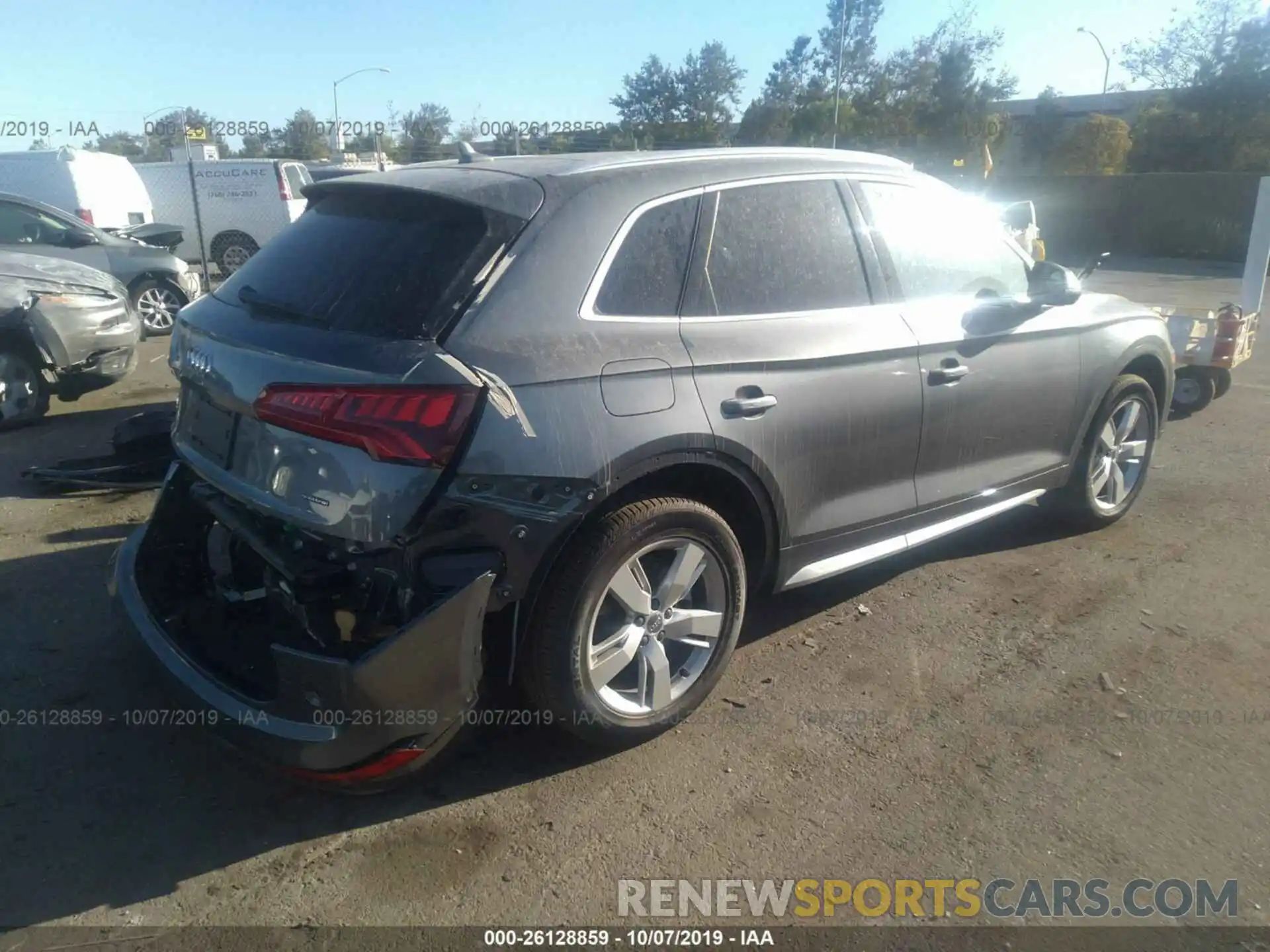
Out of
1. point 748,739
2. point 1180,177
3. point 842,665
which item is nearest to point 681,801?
point 748,739

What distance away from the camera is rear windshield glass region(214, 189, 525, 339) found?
285cm

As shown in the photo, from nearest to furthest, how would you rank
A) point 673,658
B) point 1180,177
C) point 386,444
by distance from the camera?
1. point 386,444
2. point 673,658
3. point 1180,177

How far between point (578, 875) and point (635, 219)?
198 cm

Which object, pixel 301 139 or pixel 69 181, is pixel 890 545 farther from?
pixel 301 139

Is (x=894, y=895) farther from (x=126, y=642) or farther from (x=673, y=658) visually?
(x=126, y=642)

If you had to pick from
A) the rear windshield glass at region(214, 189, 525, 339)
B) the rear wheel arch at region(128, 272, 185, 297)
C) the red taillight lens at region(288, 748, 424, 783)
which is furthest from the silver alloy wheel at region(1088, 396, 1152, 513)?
the rear wheel arch at region(128, 272, 185, 297)

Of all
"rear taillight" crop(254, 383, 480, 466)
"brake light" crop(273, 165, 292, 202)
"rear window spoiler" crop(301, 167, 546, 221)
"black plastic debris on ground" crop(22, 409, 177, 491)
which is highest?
"rear window spoiler" crop(301, 167, 546, 221)

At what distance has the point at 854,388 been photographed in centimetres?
362

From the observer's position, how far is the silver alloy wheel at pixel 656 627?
123 inches

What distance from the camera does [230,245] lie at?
1684 centimetres

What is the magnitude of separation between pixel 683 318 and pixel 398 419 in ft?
3.42

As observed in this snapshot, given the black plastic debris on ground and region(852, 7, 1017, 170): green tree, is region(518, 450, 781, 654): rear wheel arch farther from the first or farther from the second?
region(852, 7, 1017, 170): green tree

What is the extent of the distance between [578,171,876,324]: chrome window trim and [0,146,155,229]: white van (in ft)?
40.1

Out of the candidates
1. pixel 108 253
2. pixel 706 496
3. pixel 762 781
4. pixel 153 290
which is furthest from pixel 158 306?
pixel 762 781
